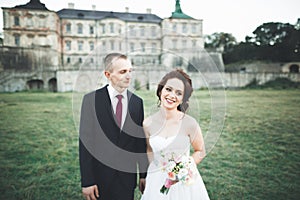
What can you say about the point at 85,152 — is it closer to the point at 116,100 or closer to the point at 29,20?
the point at 116,100

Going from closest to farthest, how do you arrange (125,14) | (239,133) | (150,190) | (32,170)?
(150,190)
(32,170)
(239,133)
(125,14)

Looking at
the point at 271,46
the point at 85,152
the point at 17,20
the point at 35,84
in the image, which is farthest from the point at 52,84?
the point at 271,46

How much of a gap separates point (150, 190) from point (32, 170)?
311 cm

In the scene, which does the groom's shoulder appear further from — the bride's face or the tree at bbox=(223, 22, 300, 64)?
the tree at bbox=(223, 22, 300, 64)

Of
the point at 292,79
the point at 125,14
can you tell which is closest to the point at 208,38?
the point at 125,14

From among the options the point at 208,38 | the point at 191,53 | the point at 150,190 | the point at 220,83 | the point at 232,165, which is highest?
the point at 208,38

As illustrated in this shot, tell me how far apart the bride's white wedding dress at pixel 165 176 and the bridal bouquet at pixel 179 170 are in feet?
0.29

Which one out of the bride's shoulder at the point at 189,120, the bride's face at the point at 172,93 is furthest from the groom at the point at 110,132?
the bride's shoulder at the point at 189,120

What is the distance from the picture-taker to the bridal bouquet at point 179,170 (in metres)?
1.93

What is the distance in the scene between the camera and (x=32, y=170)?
436cm

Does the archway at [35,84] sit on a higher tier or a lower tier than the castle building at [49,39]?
lower

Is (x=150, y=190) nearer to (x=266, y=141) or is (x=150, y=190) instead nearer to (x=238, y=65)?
(x=266, y=141)

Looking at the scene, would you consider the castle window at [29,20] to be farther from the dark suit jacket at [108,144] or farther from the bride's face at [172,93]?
the bride's face at [172,93]

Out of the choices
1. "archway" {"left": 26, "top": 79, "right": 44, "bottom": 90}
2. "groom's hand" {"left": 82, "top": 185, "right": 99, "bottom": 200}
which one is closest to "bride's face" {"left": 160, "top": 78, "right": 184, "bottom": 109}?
"groom's hand" {"left": 82, "top": 185, "right": 99, "bottom": 200}
